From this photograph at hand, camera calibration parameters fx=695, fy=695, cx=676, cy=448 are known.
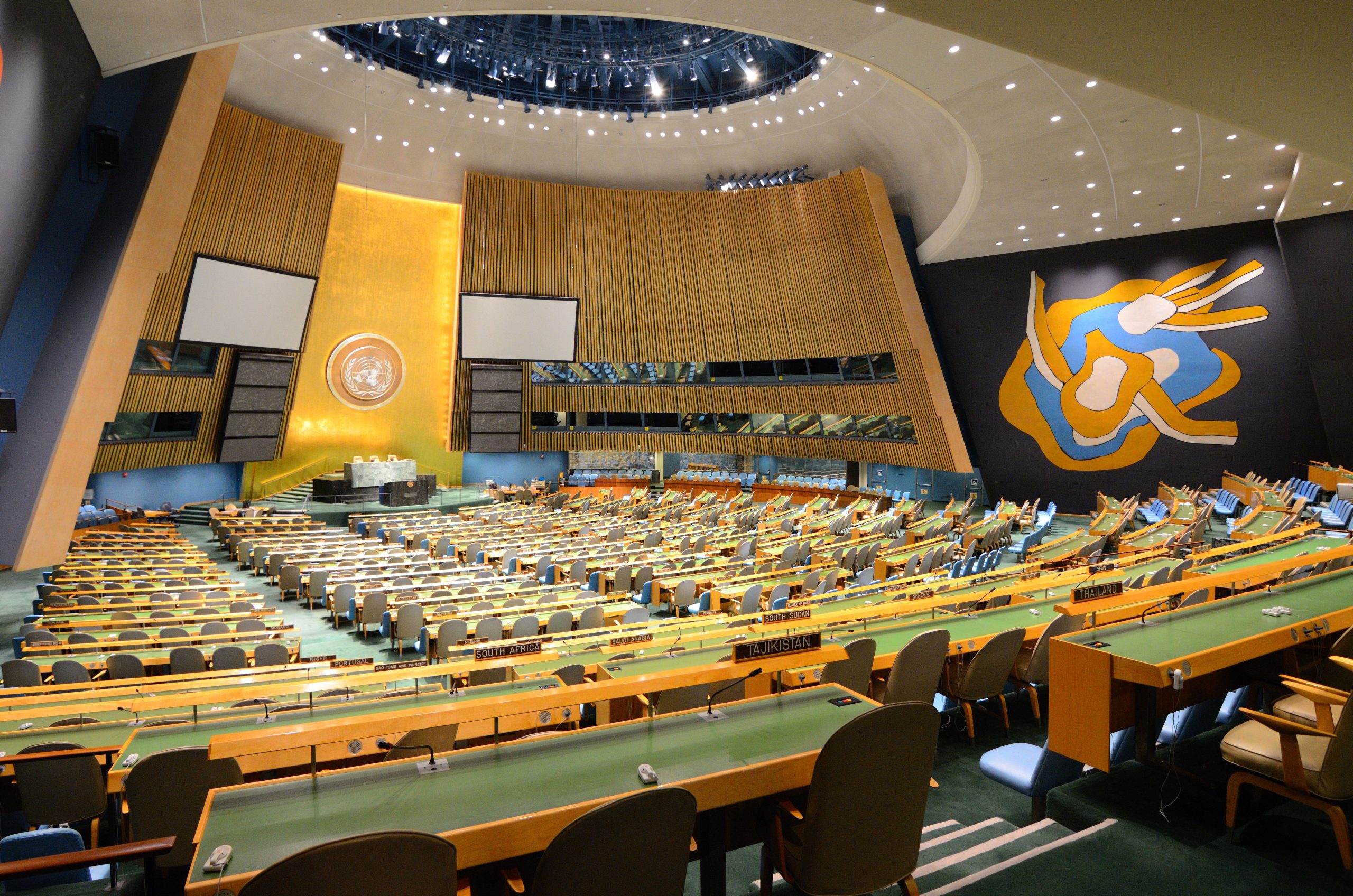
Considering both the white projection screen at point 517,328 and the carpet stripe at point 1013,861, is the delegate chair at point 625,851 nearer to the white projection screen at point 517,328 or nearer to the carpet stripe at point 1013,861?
the carpet stripe at point 1013,861

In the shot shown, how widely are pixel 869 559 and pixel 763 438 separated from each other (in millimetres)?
12577

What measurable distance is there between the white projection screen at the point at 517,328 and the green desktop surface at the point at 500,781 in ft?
73.4

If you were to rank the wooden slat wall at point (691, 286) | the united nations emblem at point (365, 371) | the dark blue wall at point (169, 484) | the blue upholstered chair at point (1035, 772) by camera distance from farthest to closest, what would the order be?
1. the united nations emblem at point (365, 371)
2. the wooden slat wall at point (691, 286)
3. the dark blue wall at point (169, 484)
4. the blue upholstered chair at point (1035, 772)

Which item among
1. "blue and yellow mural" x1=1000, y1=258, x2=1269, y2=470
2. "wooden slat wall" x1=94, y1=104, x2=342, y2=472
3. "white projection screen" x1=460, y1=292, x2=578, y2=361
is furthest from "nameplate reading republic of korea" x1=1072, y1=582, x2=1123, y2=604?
"white projection screen" x1=460, y1=292, x2=578, y2=361

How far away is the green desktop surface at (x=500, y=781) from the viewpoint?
1.83 m

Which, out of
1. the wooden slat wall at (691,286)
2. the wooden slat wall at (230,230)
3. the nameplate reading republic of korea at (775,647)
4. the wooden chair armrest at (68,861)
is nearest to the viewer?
the wooden chair armrest at (68,861)

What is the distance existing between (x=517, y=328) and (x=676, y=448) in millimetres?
6964

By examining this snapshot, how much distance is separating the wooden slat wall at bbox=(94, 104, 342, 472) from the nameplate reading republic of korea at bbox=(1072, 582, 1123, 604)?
61.0 ft

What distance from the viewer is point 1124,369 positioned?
642 inches

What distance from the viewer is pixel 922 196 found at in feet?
61.4

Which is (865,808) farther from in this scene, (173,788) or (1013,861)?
(173,788)

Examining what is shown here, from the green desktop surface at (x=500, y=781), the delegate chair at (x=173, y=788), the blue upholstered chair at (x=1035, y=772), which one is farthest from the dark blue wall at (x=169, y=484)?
the blue upholstered chair at (x=1035, y=772)

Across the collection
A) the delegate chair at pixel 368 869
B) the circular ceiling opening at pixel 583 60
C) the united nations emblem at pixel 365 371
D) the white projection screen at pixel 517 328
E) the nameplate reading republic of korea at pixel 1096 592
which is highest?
the circular ceiling opening at pixel 583 60

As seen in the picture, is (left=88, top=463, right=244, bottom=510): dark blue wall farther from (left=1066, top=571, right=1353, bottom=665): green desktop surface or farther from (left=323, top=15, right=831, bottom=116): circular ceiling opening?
(left=1066, top=571, right=1353, bottom=665): green desktop surface
